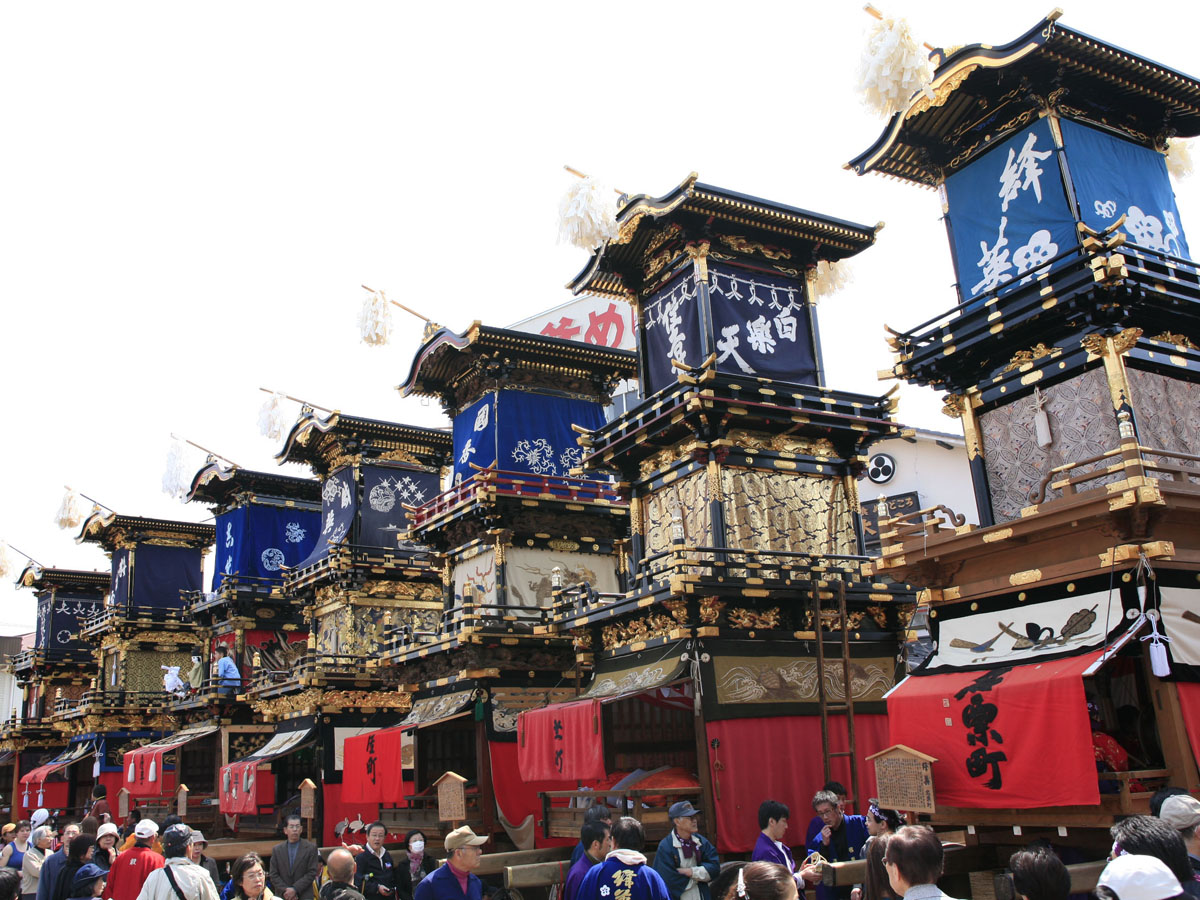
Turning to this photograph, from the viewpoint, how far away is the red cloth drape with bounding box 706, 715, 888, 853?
15.7m

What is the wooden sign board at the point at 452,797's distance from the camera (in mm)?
18547

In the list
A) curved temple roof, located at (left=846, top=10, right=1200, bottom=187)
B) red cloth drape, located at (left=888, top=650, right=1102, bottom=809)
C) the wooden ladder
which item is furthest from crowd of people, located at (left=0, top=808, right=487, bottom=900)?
curved temple roof, located at (left=846, top=10, right=1200, bottom=187)

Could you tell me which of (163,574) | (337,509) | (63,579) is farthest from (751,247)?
(63,579)

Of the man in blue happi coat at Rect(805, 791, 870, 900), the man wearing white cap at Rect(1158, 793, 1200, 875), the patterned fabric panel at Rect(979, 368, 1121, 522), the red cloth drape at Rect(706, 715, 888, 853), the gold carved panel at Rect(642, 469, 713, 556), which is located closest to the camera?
the man wearing white cap at Rect(1158, 793, 1200, 875)

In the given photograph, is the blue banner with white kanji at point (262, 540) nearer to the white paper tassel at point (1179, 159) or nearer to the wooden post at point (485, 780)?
the wooden post at point (485, 780)

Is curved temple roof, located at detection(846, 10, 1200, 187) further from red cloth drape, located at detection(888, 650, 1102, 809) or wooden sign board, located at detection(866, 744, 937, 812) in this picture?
wooden sign board, located at detection(866, 744, 937, 812)

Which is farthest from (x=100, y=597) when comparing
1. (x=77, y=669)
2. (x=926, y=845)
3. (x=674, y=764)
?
(x=926, y=845)

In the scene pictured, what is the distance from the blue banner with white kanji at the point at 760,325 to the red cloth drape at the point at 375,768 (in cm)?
1114

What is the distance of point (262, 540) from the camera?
3922 centimetres

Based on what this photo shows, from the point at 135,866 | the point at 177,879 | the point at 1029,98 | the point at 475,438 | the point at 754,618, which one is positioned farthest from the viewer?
the point at 475,438

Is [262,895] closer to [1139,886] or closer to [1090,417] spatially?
[1139,886]

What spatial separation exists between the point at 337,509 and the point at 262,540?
24.6 feet

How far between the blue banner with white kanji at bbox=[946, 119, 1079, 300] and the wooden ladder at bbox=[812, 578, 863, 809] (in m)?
5.81

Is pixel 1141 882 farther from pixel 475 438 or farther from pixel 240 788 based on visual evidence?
pixel 240 788
